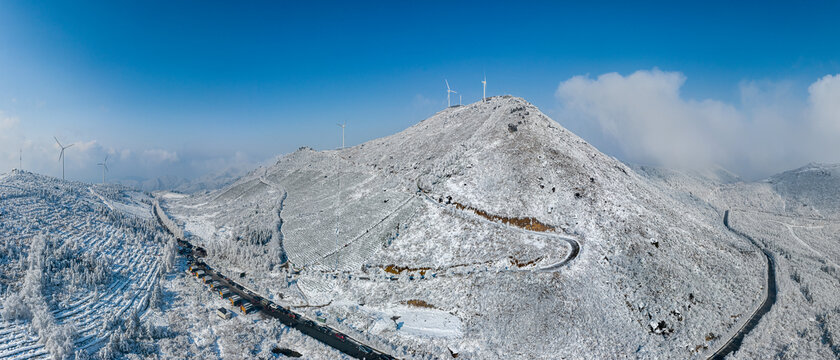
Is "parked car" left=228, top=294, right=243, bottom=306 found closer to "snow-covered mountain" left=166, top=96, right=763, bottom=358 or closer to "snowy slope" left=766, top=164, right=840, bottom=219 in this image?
Result: "snow-covered mountain" left=166, top=96, right=763, bottom=358

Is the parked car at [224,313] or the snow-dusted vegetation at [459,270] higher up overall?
the snow-dusted vegetation at [459,270]

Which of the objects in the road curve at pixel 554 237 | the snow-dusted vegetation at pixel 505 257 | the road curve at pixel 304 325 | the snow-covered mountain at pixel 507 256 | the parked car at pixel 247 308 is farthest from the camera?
the parked car at pixel 247 308

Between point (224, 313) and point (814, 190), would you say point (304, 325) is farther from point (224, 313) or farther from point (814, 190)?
point (814, 190)

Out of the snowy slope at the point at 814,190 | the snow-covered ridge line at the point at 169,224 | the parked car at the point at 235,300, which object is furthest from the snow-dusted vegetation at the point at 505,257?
the snowy slope at the point at 814,190

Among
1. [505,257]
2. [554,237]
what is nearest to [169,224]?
[505,257]

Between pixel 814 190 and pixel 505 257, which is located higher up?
pixel 814 190

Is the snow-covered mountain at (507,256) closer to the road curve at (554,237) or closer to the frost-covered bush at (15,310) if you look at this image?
the road curve at (554,237)

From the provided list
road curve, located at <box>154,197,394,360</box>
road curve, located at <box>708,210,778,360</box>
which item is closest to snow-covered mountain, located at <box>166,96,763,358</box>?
road curve, located at <box>708,210,778,360</box>

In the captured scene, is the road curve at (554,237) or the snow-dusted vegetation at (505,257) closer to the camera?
the snow-dusted vegetation at (505,257)

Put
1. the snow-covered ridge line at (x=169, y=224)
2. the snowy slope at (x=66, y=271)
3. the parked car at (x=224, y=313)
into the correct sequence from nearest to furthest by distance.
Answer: the snowy slope at (x=66, y=271)
the parked car at (x=224, y=313)
the snow-covered ridge line at (x=169, y=224)
